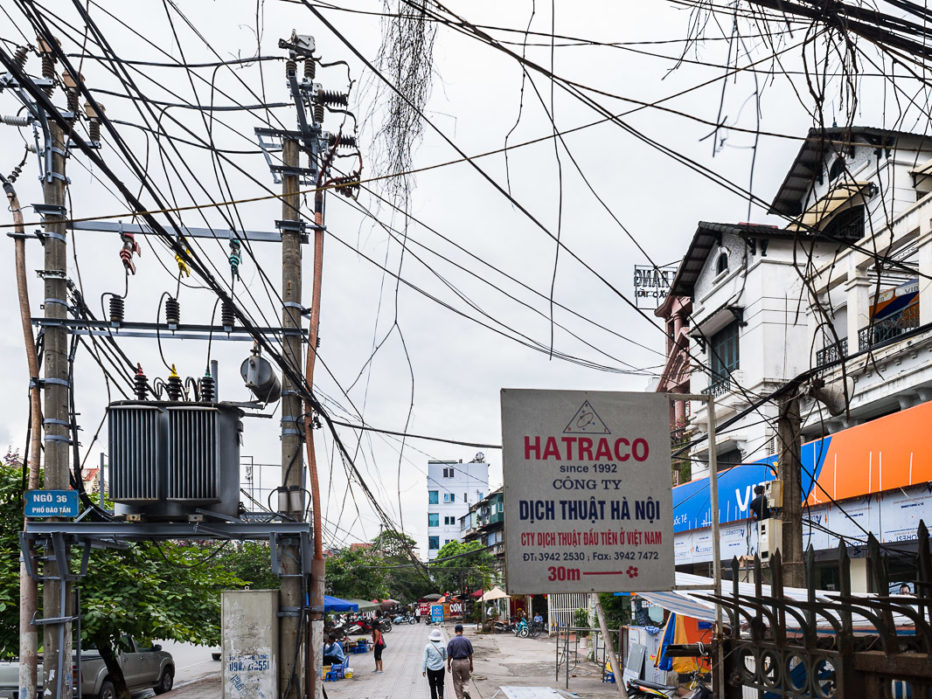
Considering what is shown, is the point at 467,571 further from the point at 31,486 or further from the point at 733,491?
the point at 31,486

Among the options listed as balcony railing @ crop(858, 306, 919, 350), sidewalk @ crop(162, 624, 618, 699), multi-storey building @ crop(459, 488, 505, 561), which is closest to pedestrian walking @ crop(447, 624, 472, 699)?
sidewalk @ crop(162, 624, 618, 699)

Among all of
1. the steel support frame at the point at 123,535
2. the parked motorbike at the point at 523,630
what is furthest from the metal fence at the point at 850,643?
the parked motorbike at the point at 523,630

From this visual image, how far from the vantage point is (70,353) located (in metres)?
9.48

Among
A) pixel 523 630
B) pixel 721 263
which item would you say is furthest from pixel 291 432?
pixel 523 630

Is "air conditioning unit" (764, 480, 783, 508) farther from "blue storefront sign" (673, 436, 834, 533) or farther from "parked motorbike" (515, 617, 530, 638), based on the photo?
"parked motorbike" (515, 617, 530, 638)

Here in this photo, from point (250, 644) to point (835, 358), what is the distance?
43.0 ft

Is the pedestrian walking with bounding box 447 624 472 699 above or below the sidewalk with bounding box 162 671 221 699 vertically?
above

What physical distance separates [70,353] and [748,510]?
533 inches

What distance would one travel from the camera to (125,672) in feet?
→ 61.8

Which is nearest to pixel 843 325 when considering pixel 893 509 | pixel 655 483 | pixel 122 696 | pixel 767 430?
pixel 767 430

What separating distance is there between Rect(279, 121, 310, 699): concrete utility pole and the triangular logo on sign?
4.48 m

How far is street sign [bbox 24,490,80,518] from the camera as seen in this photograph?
8.92 m

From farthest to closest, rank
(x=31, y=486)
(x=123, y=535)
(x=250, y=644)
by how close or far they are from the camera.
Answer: (x=31, y=486) → (x=250, y=644) → (x=123, y=535)

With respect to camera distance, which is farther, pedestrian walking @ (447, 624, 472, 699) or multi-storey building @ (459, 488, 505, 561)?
multi-storey building @ (459, 488, 505, 561)
